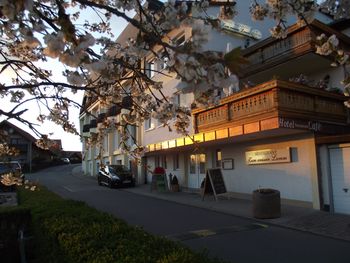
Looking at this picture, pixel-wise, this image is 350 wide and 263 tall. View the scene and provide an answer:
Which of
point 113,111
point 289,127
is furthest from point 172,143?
point 113,111

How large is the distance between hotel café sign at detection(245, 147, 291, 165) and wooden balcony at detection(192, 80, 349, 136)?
5.90 feet

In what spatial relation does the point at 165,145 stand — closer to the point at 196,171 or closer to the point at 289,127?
the point at 196,171

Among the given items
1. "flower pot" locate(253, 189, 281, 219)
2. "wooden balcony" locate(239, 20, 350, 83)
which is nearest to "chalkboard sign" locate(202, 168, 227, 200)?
"wooden balcony" locate(239, 20, 350, 83)

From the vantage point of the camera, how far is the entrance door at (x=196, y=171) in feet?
77.2

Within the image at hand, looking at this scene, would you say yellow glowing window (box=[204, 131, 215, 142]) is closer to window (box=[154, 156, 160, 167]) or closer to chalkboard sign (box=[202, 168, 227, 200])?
chalkboard sign (box=[202, 168, 227, 200])

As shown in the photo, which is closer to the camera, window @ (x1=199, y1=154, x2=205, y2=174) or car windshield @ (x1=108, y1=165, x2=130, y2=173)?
window @ (x1=199, y1=154, x2=205, y2=174)

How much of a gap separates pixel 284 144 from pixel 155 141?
1258 cm

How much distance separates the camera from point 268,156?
17484 mm

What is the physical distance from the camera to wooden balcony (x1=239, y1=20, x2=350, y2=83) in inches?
615

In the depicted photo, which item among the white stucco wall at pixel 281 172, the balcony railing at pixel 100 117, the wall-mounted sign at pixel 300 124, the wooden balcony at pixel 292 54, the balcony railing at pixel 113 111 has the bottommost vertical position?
the white stucco wall at pixel 281 172

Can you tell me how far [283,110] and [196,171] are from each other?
35.3 ft

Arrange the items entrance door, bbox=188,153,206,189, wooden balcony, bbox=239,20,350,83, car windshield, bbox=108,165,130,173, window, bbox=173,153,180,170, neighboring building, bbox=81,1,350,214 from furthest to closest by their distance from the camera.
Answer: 1. car windshield, bbox=108,165,130,173
2. window, bbox=173,153,180,170
3. entrance door, bbox=188,153,206,189
4. wooden balcony, bbox=239,20,350,83
5. neighboring building, bbox=81,1,350,214

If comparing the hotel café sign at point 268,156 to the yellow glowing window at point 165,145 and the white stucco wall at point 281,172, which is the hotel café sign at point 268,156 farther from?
the yellow glowing window at point 165,145

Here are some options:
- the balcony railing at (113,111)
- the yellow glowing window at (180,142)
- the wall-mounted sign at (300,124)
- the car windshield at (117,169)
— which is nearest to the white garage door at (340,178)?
the wall-mounted sign at (300,124)
